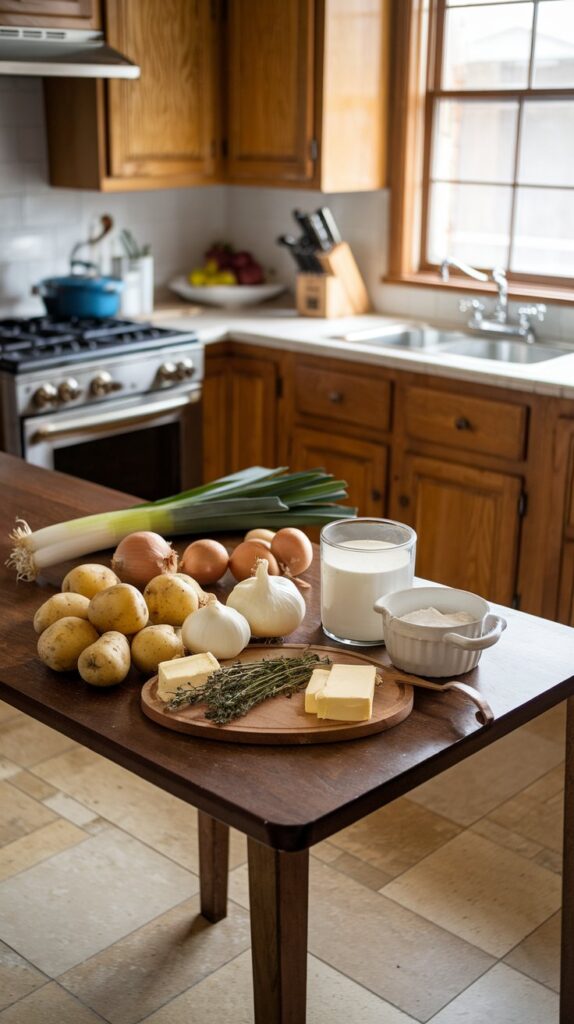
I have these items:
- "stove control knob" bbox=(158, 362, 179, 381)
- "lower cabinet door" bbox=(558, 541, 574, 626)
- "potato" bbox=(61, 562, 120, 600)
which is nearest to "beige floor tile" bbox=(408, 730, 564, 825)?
"lower cabinet door" bbox=(558, 541, 574, 626)

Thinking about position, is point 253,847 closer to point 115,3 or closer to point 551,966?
point 551,966

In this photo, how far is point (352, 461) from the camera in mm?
3783

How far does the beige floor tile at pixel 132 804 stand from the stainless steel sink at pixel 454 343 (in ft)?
5.35

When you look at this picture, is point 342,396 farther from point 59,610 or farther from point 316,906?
point 59,610

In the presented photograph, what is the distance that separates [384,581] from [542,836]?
4.45 ft

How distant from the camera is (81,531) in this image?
1915mm

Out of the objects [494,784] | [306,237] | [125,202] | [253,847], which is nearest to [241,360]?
Answer: [306,237]

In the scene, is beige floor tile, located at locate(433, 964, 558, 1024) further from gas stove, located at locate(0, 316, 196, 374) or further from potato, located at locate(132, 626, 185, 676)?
gas stove, located at locate(0, 316, 196, 374)

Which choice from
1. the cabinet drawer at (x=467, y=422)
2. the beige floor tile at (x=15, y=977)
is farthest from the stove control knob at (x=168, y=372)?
the beige floor tile at (x=15, y=977)

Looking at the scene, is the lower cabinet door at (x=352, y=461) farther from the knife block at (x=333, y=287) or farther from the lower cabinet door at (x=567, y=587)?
the lower cabinet door at (x=567, y=587)

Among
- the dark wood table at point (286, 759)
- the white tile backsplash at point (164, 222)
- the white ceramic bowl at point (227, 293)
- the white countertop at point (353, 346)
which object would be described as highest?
the white tile backsplash at point (164, 222)

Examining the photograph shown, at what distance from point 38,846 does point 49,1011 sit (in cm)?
56

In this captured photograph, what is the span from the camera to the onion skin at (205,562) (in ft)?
5.87

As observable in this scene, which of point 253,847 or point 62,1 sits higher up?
point 62,1
